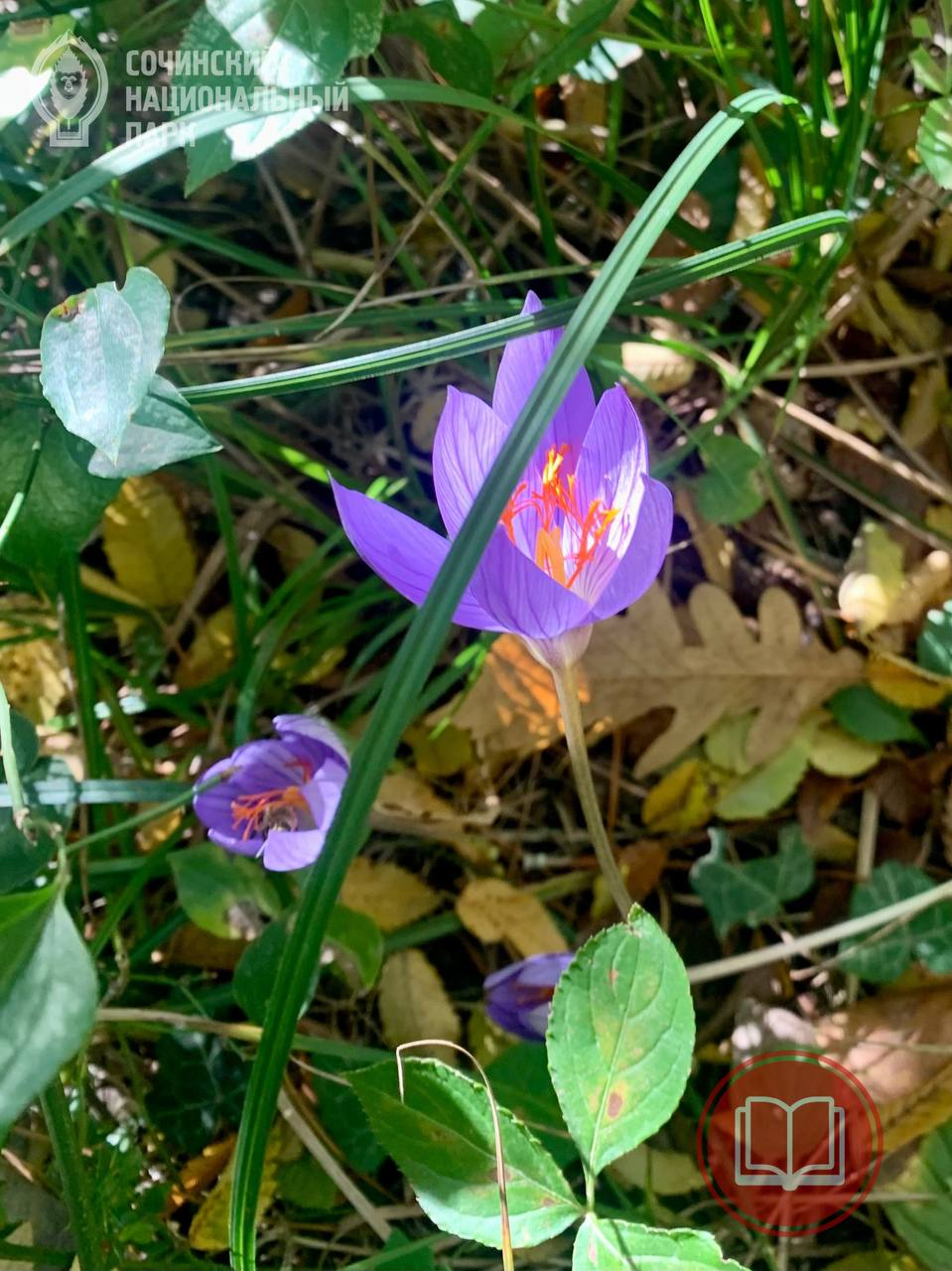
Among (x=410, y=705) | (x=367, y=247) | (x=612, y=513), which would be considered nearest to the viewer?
(x=410, y=705)

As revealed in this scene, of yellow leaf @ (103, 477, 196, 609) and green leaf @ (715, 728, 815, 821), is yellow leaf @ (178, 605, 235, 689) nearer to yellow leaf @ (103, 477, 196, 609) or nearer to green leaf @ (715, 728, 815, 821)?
yellow leaf @ (103, 477, 196, 609)

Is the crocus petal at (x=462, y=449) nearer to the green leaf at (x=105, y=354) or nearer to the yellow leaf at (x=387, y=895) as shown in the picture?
the green leaf at (x=105, y=354)

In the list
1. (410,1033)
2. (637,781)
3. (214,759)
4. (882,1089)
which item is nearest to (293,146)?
(214,759)

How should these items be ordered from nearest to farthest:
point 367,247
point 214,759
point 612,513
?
point 612,513, point 214,759, point 367,247

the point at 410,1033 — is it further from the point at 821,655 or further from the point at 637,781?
the point at 821,655

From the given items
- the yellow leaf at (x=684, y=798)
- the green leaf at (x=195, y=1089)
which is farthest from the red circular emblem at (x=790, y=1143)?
the green leaf at (x=195, y=1089)

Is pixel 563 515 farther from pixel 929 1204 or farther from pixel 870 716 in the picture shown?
pixel 929 1204

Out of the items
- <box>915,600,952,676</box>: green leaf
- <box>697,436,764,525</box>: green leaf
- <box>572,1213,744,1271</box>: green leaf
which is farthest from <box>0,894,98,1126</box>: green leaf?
<box>915,600,952,676</box>: green leaf
